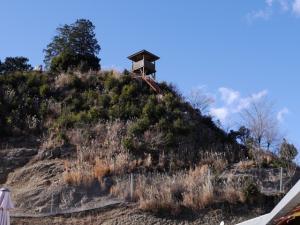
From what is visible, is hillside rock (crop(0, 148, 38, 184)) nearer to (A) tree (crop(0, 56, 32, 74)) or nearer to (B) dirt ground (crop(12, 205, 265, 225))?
(B) dirt ground (crop(12, 205, 265, 225))

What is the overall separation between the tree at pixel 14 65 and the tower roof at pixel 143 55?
5.97 metres

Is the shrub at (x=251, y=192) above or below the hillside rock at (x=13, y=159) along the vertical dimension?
below

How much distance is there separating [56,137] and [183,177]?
6747 millimetres

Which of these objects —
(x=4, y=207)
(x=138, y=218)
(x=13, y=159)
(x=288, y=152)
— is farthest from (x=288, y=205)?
(x=288, y=152)

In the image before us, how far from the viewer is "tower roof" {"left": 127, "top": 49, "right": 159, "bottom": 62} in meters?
36.0

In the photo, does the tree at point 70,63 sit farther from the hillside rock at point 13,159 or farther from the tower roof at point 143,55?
the hillside rock at point 13,159

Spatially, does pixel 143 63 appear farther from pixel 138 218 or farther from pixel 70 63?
pixel 138 218

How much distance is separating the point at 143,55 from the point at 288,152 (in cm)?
1292

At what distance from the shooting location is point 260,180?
20.2 m

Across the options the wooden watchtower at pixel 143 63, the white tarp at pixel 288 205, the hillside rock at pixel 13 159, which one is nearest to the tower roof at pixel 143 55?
the wooden watchtower at pixel 143 63

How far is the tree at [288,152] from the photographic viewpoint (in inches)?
988

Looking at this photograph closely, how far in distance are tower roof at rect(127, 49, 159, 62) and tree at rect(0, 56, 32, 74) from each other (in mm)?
5974

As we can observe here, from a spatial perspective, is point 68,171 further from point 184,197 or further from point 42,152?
point 184,197

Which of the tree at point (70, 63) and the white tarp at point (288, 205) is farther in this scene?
the tree at point (70, 63)
